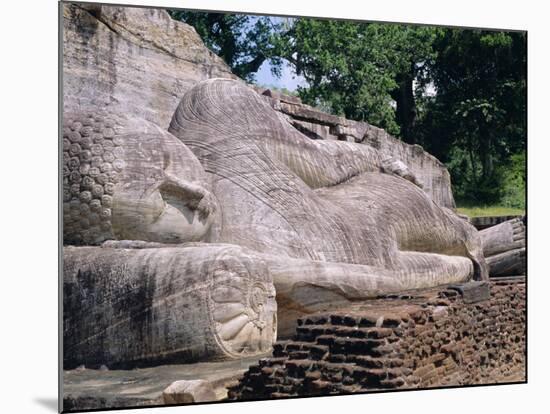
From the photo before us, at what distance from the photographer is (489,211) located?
1142cm

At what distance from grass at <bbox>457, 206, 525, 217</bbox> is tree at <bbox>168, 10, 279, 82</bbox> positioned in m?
2.92

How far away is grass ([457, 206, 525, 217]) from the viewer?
11.2 m

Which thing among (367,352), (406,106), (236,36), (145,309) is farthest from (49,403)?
(406,106)

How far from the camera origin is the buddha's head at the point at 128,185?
8.57 m

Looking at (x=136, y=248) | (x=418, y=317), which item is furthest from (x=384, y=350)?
(x=136, y=248)

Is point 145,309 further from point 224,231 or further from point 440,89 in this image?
point 440,89

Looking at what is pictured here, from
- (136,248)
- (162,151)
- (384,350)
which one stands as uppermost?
(162,151)

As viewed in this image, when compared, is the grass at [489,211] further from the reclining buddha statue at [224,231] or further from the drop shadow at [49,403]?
the drop shadow at [49,403]

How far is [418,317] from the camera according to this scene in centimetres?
905

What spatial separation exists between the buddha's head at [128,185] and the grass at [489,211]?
3.37 meters

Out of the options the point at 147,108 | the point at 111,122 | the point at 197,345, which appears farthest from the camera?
the point at 147,108

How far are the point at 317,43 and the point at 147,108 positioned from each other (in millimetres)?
1816

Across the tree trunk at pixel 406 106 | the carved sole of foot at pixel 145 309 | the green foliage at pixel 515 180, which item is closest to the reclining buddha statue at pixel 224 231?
the carved sole of foot at pixel 145 309

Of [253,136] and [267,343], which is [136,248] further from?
[253,136]
